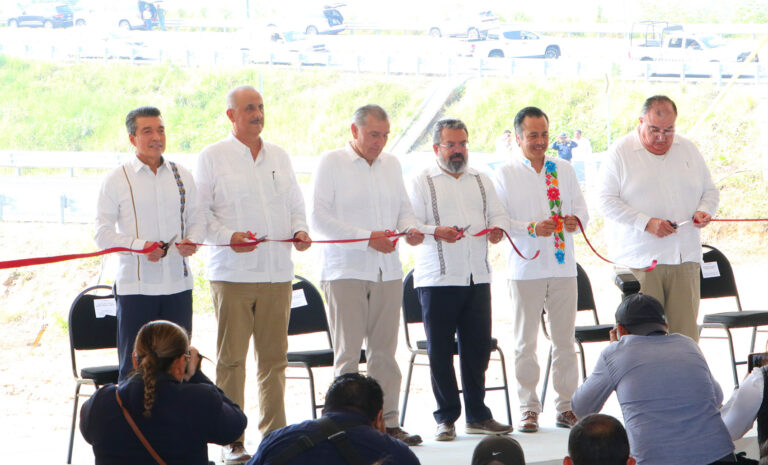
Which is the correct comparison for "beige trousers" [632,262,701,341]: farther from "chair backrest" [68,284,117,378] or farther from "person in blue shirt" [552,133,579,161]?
"person in blue shirt" [552,133,579,161]

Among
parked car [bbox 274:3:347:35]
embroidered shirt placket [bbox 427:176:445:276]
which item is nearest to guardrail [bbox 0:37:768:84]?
parked car [bbox 274:3:347:35]

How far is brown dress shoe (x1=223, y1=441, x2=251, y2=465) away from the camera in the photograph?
423 centimetres

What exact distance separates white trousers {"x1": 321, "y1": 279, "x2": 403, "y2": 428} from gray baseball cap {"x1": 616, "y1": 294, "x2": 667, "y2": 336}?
5.08 ft

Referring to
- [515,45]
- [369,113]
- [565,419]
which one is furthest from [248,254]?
[515,45]

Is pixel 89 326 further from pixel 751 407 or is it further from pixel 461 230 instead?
pixel 751 407

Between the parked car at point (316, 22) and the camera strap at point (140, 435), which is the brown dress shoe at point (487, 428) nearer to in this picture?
the camera strap at point (140, 435)

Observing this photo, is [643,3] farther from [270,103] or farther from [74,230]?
[74,230]

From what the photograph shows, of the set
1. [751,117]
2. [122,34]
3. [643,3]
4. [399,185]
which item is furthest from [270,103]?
[399,185]

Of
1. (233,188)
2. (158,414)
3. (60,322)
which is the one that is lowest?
(60,322)

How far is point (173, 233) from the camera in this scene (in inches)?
169

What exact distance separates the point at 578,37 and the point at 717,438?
11499mm

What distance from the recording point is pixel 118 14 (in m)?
12.7

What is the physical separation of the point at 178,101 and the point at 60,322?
143 inches

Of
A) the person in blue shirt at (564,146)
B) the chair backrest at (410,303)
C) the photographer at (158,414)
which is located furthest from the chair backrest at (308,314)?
the person in blue shirt at (564,146)
